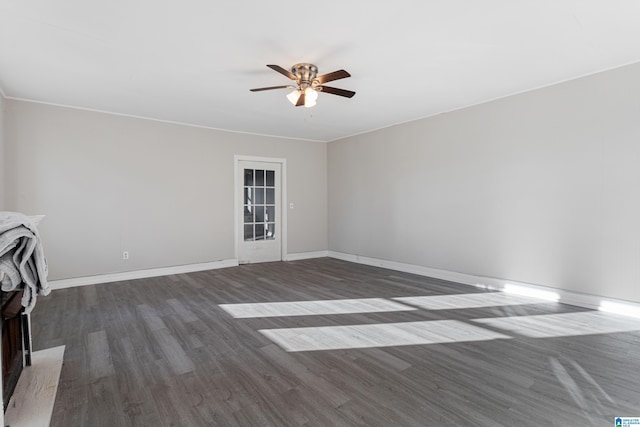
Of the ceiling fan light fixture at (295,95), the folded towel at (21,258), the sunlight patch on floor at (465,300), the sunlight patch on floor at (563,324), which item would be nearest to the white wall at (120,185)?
the ceiling fan light fixture at (295,95)

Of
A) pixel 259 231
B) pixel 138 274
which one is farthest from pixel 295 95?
pixel 138 274

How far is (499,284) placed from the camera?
4.12 m

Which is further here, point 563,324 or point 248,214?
point 248,214

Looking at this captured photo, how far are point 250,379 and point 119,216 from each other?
3.83 meters

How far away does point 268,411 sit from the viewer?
1.75 meters

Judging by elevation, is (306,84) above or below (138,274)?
above

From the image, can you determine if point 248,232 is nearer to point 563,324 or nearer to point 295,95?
point 295,95

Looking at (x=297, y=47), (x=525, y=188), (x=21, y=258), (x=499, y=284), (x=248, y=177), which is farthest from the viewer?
(x=248, y=177)

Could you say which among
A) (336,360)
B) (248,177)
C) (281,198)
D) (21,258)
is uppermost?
(248,177)

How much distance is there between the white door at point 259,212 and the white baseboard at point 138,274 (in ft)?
1.58

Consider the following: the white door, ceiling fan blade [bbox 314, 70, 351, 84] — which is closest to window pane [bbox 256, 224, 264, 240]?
the white door

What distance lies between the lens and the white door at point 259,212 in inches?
235

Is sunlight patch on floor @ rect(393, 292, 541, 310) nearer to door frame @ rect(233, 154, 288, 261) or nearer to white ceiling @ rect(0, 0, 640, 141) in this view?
white ceiling @ rect(0, 0, 640, 141)

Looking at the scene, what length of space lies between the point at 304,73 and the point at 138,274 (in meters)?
3.96
